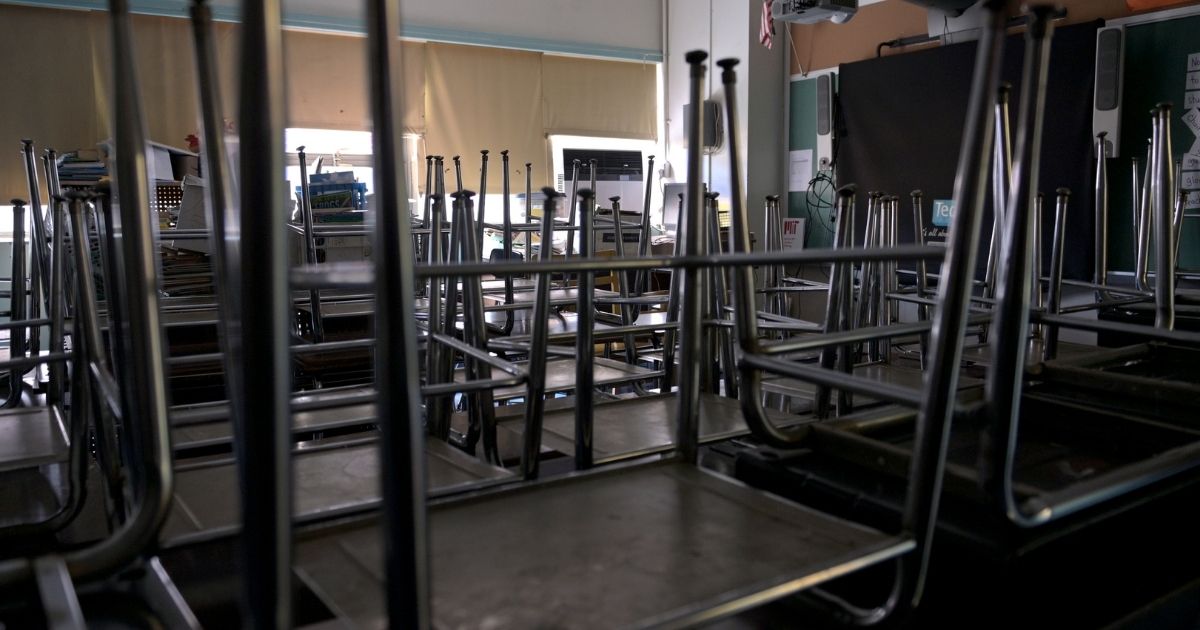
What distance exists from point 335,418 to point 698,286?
95 centimetres

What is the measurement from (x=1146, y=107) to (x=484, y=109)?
4.17 m

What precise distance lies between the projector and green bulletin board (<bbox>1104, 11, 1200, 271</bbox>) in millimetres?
1397

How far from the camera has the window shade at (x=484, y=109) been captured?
5875mm

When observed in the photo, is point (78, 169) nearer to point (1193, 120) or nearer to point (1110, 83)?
Result: point (1110, 83)

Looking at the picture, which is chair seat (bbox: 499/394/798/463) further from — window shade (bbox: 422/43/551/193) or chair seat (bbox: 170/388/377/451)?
window shade (bbox: 422/43/551/193)

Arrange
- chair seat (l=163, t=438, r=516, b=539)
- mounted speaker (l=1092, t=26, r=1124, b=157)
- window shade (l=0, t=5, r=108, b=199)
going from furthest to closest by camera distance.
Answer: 1. window shade (l=0, t=5, r=108, b=199)
2. mounted speaker (l=1092, t=26, r=1124, b=157)
3. chair seat (l=163, t=438, r=516, b=539)

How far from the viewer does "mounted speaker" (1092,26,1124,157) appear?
4.02 m

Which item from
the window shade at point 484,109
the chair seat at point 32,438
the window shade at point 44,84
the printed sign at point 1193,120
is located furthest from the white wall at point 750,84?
the chair seat at point 32,438

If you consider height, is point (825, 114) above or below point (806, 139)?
above

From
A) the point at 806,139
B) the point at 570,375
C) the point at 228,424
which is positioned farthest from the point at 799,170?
the point at 228,424

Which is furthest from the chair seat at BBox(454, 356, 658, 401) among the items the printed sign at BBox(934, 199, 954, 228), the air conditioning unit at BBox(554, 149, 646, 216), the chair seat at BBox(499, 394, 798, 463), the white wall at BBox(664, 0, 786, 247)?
the air conditioning unit at BBox(554, 149, 646, 216)

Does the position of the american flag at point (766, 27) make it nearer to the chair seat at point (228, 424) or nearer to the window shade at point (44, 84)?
the window shade at point (44, 84)

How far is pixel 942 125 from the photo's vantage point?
483cm

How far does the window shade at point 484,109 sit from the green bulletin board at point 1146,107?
3837 mm
